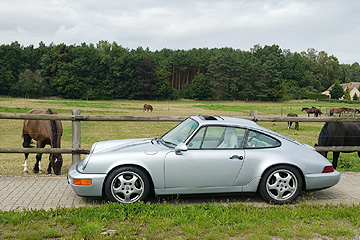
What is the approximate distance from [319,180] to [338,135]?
4208 millimetres

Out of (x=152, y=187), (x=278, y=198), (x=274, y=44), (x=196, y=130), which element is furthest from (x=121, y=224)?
(x=274, y=44)

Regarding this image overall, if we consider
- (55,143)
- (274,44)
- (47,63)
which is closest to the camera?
(55,143)

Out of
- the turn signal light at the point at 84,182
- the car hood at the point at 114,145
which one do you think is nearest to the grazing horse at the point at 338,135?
the car hood at the point at 114,145

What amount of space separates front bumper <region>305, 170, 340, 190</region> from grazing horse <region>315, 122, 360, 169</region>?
12.5 feet

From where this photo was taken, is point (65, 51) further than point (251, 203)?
Yes

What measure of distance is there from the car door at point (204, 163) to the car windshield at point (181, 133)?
20 cm

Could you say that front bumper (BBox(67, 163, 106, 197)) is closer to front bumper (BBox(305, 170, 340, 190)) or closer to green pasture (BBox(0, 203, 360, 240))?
green pasture (BBox(0, 203, 360, 240))

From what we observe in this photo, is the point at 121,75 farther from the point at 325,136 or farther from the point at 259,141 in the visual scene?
the point at 259,141

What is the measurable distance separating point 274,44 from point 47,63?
76199 millimetres

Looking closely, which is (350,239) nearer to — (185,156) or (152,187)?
(185,156)

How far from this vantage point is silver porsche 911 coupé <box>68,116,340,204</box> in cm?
516

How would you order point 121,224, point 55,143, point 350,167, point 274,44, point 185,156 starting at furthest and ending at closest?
point 274,44
point 350,167
point 55,143
point 185,156
point 121,224

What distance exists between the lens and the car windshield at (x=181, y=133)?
5.59 metres

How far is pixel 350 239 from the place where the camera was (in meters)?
4.00
